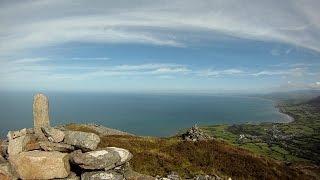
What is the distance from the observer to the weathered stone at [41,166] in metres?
22.0

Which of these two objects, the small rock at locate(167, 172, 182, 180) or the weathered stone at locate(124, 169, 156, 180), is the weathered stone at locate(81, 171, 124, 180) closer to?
the weathered stone at locate(124, 169, 156, 180)

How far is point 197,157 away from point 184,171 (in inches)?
154

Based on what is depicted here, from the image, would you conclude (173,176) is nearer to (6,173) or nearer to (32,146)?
(32,146)

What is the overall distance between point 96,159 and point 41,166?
12.3 ft

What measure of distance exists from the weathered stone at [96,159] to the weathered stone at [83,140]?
32.0 inches

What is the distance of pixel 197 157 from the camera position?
102ft

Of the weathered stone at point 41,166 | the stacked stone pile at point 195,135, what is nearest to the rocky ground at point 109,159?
the weathered stone at point 41,166

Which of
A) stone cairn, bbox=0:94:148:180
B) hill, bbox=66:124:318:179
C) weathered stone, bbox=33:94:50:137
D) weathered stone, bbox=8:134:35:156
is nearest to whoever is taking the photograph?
stone cairn, bbox=0:94:148:180

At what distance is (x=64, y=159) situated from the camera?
22453mm

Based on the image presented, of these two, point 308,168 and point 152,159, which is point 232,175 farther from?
point 308,168

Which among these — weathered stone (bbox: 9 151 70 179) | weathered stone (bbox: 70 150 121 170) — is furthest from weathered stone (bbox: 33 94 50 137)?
weathered stone (bbox: 70 150 121 170)

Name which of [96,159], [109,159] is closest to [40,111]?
[96,159]

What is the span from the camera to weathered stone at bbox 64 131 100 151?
23.0 metres

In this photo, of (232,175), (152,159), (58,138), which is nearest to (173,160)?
(152,159)
